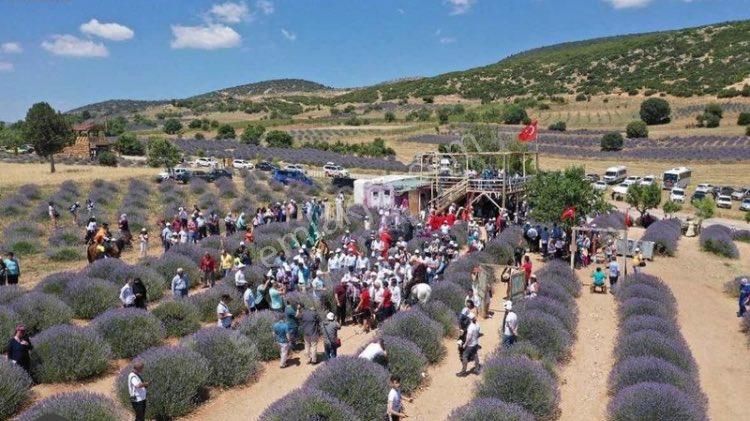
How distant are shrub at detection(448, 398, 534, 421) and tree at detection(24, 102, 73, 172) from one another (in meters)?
41.8

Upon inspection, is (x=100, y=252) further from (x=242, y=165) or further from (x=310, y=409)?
(x=242, y=165)

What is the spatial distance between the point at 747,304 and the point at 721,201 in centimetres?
3090

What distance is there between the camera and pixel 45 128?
43.0m

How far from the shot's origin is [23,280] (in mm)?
18766

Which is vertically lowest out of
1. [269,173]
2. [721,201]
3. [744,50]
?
[721,201]

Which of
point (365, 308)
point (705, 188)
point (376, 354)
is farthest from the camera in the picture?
point (705, 188)

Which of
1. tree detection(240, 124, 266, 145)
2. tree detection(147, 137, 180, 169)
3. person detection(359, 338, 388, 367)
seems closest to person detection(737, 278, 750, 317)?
person detection(359, 338, 388, 367)

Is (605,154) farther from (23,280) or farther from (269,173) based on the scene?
(23,280)

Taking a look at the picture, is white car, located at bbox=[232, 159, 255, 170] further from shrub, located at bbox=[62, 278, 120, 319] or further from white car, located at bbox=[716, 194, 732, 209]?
shrub, located at bbox=[62, 278, 120, 319]

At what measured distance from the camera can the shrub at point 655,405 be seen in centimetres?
929

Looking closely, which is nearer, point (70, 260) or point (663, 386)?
point (663, 386)

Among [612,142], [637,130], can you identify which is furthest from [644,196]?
[637,130]

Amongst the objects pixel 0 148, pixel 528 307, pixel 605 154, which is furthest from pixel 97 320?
pixel 0 148

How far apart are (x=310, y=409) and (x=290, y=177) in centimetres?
3489
